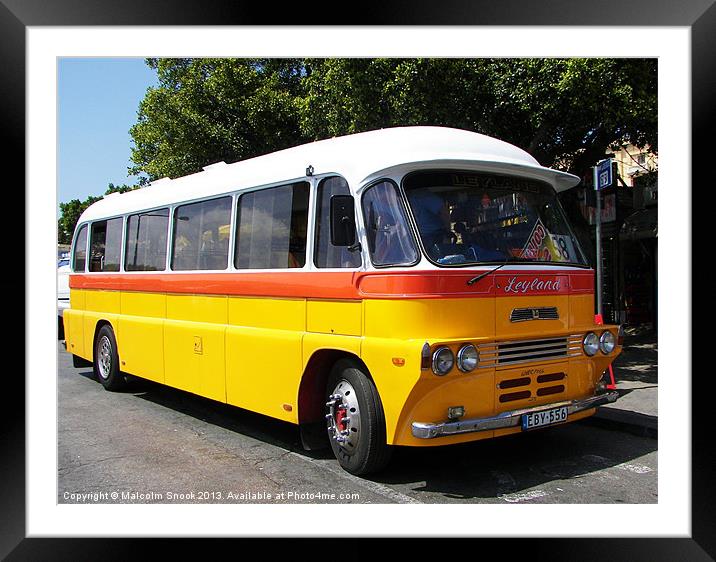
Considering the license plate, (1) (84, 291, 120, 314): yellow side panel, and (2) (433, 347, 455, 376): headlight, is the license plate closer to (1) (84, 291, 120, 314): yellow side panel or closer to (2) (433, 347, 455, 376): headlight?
(2) (433, 347, 455, 376): headlight

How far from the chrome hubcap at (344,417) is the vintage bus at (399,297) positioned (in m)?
0.02

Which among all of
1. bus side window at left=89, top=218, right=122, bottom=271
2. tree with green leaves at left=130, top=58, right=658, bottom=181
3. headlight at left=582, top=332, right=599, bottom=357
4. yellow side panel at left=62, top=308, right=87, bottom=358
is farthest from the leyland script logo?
yellow side panel at left=62, top=308, right=87, bottom=358

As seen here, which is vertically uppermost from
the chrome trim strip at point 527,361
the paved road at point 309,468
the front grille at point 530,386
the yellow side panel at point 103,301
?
the yellow side panel at point 103,301

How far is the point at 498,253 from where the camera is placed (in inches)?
225

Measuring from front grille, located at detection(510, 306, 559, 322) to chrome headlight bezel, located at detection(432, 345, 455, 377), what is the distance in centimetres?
79

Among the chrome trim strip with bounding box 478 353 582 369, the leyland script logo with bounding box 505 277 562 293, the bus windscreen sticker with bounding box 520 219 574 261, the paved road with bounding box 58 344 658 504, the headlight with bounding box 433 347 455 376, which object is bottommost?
the paved road with bounding box 58 344 658 504

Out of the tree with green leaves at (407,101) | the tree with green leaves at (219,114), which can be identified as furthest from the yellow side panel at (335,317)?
the tree with green leaves at (219,114)

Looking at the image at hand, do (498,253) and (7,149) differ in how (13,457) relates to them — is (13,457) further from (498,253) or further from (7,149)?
(498,253)

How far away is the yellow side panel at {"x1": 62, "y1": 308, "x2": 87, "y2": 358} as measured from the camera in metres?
11.2

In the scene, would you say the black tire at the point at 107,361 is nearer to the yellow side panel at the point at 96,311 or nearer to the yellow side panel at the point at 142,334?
the yellow side panel at the point at 96,311

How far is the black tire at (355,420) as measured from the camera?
218 inches

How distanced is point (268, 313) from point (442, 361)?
230cm
